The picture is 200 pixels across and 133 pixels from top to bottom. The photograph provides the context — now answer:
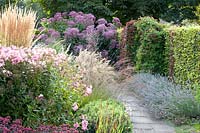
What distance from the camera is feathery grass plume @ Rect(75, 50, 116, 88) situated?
21.6 ft

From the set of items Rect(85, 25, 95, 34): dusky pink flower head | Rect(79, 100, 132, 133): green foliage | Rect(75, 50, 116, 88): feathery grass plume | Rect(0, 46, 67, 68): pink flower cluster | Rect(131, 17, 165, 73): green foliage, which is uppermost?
Rect(0, 46, 67, 68): pink flower cluster

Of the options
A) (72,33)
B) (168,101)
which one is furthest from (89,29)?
(168,101)

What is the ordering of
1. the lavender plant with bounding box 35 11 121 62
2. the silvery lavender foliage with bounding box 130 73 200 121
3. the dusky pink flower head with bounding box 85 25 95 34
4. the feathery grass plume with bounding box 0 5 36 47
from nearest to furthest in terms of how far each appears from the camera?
the silvery lavender foliage with bounding box 130 73 200 121 → the feathery grass plume with bounding box 0 5 36 47 → the lavender plant with bounding box 35 11 121 62 → the dusky pink flower head with bounding box 85 25 95 34

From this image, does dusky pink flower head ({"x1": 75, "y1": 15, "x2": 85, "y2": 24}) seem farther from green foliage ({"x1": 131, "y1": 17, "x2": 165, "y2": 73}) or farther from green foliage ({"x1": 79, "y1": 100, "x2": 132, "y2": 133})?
green foliage ({"x1": 79, "y1": 100, "x2": 132, "y2": 133})

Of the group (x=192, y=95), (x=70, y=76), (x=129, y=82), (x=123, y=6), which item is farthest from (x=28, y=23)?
(x=123, y=6)

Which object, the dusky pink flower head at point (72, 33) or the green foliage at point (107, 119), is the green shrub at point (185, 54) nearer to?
the green foliage at point (107, 119)

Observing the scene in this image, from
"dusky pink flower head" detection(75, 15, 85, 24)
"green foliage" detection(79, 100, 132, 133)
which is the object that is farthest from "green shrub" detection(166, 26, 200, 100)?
"dusky pink flower head" detection(75, 15, 85, 24)

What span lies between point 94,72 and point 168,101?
1262 mm

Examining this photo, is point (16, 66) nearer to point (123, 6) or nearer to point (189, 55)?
point (189, 55)

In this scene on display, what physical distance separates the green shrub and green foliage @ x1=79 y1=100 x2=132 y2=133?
8.25 feet

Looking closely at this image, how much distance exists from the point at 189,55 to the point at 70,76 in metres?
3.28

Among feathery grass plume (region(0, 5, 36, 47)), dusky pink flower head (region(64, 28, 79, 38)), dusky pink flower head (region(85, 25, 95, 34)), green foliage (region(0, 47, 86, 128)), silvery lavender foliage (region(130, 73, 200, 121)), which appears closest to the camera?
green foliage (region(0, 47, 86, 128))

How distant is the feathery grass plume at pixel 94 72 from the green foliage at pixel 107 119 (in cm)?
148

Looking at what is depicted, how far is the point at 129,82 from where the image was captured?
8.59 metres
